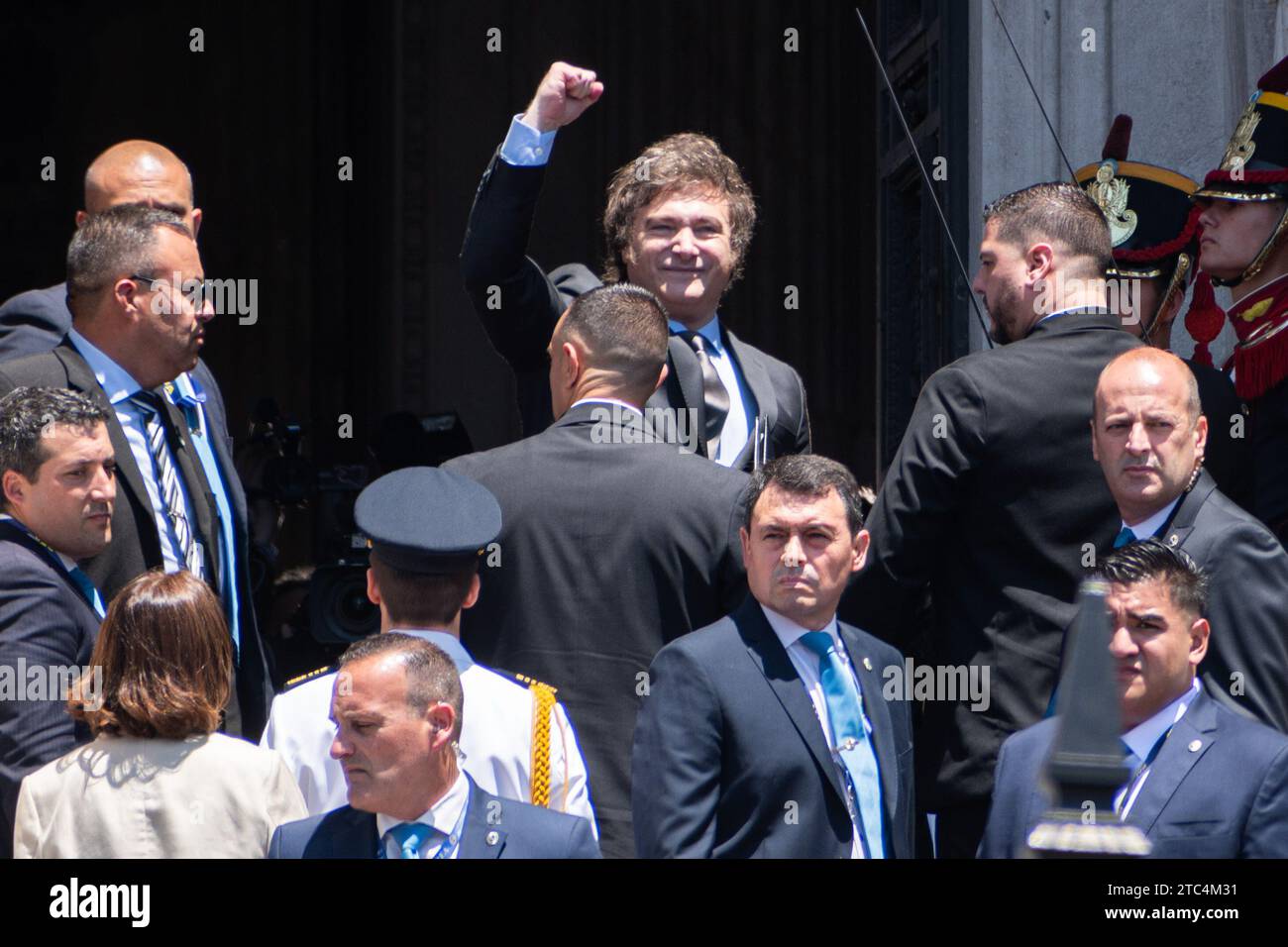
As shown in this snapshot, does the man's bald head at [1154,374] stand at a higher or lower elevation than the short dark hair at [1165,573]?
higher

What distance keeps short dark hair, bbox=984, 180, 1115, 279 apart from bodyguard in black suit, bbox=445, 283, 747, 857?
34.2 inches

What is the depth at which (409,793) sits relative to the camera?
3.81m

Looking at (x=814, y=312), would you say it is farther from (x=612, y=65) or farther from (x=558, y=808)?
(x=558, y=808)

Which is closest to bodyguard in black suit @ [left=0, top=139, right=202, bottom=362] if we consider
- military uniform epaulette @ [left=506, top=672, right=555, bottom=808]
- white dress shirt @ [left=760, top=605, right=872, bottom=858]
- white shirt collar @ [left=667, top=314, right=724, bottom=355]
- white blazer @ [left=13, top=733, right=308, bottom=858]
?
white shirt collar @ [left=667, top=314, right=724, bottom=355]

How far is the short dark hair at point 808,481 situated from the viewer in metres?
4.30

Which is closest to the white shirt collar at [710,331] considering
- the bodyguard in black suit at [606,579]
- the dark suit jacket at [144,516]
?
the bodyguard in black suit at [606,579]

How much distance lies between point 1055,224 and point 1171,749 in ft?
4.28

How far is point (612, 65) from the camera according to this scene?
403 inches

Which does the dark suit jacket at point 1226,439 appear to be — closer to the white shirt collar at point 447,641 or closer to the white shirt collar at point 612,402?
the white shirt collar at point 612,402

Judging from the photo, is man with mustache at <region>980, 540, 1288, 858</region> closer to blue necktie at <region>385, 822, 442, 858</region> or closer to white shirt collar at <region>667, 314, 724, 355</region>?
blue necktie at <region>385, 822, 442, 858</region>

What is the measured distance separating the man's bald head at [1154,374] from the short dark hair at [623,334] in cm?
88

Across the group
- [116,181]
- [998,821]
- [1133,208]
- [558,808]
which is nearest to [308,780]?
[558,808]

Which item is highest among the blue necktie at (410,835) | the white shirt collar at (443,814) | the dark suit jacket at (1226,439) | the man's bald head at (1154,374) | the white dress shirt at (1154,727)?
the man's bald head at (1154,374)

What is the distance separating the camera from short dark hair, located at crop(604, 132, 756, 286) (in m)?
5.31
